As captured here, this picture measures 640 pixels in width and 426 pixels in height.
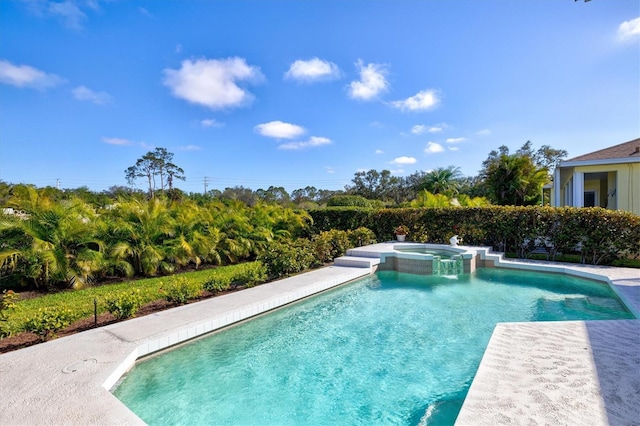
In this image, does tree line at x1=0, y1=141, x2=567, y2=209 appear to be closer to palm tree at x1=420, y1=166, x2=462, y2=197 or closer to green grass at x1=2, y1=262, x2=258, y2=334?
palm tree at x1=420, y1=166, x2=462, y2=197

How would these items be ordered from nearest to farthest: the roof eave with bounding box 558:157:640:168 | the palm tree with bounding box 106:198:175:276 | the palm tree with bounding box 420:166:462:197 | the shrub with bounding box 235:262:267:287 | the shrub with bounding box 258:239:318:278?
1. the shrub with bounding box 235:262:267:287
2. the shrub with bounding box 258:239:318:278
3. the palm tree with bounding box 106:198:175:276
4. the roof eave with bounding box 558:157:640:168
5. the palm tree with bounding box 420:166:462:197

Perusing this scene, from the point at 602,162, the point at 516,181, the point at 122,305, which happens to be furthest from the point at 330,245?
the point at 516,181

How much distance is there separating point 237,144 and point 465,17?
23059mm

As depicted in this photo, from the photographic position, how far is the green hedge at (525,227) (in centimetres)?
1014

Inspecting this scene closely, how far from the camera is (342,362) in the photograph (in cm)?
465

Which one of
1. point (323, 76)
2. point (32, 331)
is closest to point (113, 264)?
point (32, 331)

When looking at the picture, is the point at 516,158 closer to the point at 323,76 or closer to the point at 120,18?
the point at 323,76

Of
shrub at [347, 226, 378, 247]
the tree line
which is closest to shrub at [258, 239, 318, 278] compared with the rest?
shrub at [347, 226, 378, 247]

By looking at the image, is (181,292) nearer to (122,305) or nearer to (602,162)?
(122,305)

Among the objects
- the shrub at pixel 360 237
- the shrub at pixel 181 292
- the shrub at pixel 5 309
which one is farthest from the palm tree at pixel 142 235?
the shrub at pixel 360 237

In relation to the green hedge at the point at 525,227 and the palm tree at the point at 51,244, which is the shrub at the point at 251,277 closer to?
the palm tree at the point at 51,244

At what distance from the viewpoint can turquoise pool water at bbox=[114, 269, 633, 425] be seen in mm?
3539

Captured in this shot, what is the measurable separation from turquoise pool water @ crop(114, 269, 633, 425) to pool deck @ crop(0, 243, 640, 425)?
0.37m

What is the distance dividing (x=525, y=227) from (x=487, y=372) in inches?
392
